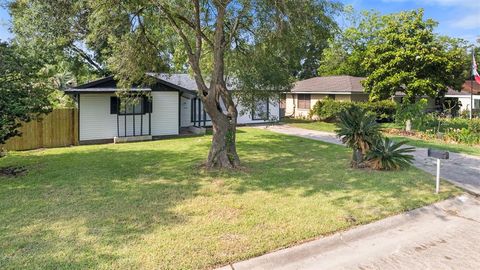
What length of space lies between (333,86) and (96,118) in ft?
58.3

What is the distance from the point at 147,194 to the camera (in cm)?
685

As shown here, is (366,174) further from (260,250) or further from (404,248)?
(260,250)

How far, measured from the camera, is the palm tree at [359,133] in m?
9.30

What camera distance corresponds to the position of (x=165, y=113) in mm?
17172

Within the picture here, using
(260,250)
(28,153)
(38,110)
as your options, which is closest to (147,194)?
(260,250)

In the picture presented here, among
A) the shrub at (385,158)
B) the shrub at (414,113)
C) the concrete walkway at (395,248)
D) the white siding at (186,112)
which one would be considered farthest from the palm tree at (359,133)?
the white siding at (186,112)

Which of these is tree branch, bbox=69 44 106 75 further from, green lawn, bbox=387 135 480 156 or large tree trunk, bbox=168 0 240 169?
green lawn, bbox=387 135 480 156

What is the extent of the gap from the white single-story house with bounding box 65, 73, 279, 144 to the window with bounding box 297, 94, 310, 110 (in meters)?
12.3

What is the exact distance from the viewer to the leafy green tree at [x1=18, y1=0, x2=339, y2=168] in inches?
336

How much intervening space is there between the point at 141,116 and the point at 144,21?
6934mm

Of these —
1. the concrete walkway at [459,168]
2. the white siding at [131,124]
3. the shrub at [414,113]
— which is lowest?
the concrete walkway at [459,168]

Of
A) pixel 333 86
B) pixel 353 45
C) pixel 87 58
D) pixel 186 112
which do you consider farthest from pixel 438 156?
pixel 353 45

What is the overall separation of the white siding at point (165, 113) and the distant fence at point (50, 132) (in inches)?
143

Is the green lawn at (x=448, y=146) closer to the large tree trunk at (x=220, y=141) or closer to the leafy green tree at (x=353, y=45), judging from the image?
the large tree trunk at (x=220, y=141)
